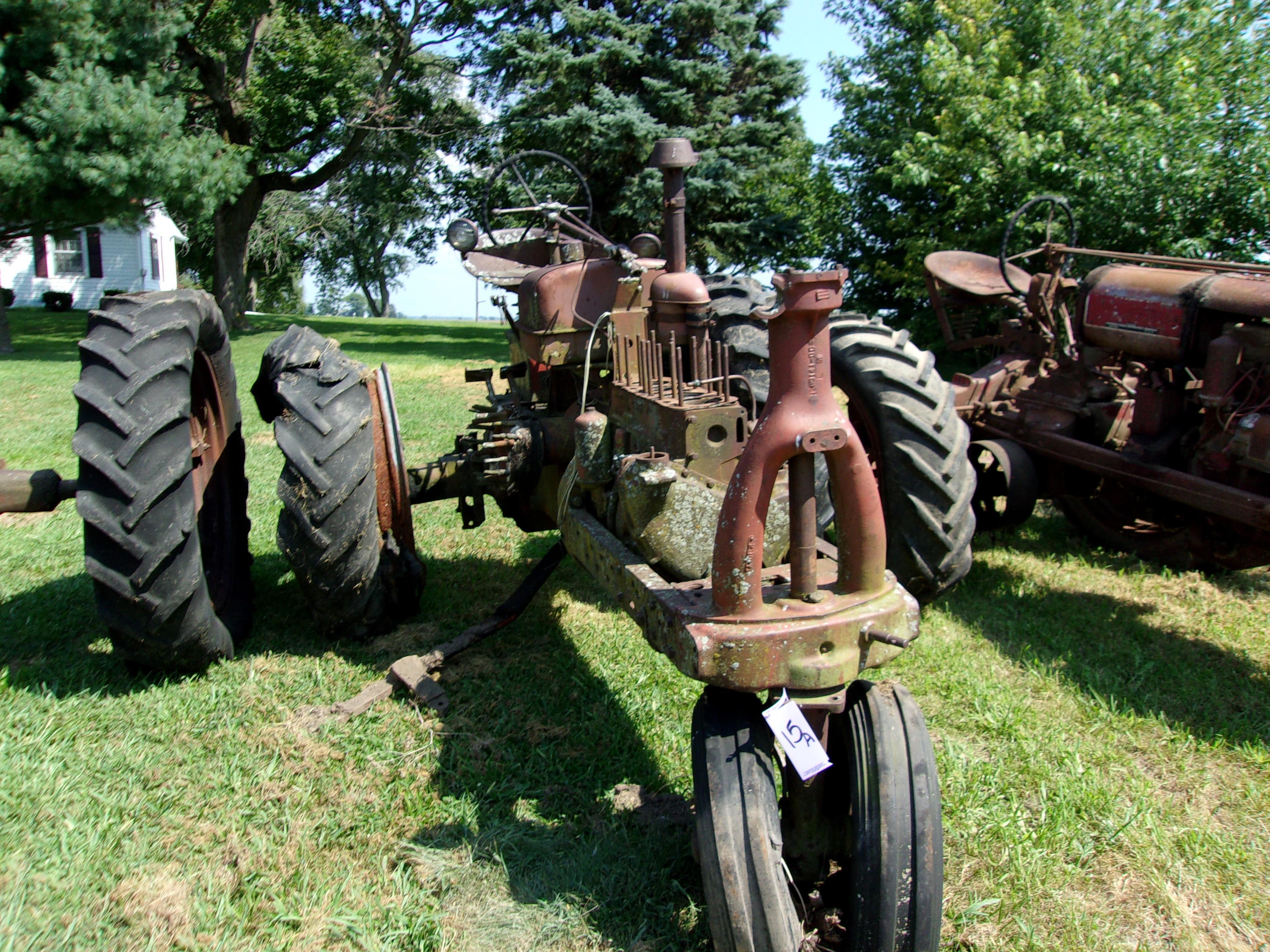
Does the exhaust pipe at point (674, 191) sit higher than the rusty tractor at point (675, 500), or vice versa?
the exhaust pipe at point (674, 191)

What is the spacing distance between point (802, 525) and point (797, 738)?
51cm

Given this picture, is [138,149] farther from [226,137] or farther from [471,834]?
[471,834]

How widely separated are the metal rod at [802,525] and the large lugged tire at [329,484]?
1.97m

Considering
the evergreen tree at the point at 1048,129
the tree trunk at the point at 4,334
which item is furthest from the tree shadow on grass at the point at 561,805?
the tree trunk at the point at 4,334

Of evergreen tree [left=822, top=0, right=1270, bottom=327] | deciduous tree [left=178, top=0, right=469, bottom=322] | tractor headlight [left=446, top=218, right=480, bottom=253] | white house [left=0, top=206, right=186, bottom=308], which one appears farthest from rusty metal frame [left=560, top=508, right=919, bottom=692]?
white house [left=0, top=206, right=186, bottom=308]

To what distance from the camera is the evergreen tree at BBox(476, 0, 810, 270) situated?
46.9ft

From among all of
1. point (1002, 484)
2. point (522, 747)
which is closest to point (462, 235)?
point (522, 747)

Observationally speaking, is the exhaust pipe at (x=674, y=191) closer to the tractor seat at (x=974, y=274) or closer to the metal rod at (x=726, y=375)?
the metal rod at (x=726, y=375)

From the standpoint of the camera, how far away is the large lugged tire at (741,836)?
2139 millimetres

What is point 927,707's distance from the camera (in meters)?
3.83

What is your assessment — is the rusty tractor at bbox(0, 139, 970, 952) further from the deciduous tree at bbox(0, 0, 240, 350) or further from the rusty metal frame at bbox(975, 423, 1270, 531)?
the deciduous tree at bbox(0, 0, 240, 350)

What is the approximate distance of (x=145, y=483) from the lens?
3312 millimetres

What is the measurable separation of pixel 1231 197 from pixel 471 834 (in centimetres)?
815

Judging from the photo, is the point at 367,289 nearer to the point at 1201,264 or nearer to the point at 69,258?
the point at 69,258
